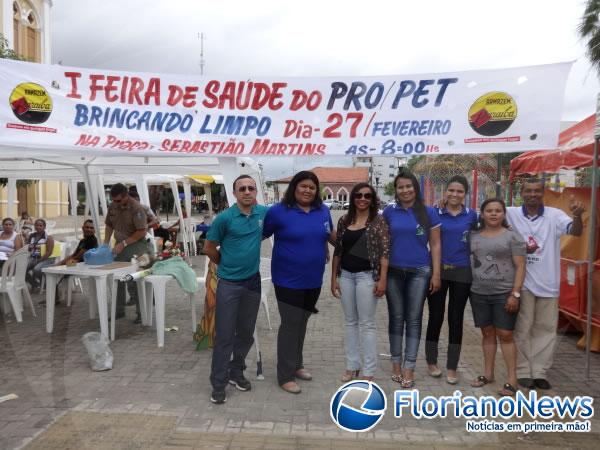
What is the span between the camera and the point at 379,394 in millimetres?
3576

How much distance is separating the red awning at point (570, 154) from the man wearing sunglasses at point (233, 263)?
9.85 feet

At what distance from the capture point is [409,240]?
12.1 ft

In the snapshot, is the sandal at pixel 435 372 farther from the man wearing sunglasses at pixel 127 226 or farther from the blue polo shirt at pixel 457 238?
the man wearing sunglasses at pixel 127 226

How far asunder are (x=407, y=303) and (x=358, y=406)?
866 millimetres

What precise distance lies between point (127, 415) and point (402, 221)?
2.39m

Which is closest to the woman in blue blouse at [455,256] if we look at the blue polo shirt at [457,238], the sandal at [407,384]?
the blue polo shirt at [457,238]

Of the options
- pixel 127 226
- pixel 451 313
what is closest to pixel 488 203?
pixel 451 313

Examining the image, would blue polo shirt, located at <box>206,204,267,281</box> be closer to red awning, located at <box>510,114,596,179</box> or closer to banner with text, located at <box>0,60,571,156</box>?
banner with text, located at <box>0,60,571,156</box>

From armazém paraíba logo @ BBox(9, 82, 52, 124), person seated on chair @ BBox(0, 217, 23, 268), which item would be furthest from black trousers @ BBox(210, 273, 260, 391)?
person seated on chair @ BBox(0, 217, 23, 268)

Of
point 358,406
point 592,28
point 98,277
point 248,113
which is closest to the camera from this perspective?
point 358,406

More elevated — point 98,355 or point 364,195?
point 364,195

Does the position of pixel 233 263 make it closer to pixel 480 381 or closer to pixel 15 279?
pixel 480 381

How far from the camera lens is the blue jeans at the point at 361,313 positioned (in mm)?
3695

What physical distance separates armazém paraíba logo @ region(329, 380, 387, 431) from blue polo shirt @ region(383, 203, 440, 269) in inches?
36.8
